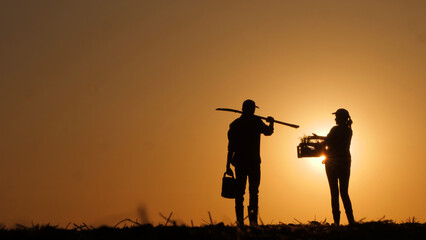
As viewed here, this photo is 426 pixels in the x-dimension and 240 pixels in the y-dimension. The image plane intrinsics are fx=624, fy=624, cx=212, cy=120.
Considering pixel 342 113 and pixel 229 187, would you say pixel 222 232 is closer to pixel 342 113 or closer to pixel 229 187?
pixel 229 187

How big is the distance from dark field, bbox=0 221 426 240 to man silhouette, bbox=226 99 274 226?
9.09 ft

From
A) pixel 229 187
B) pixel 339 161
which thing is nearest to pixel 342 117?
pixel 339 161

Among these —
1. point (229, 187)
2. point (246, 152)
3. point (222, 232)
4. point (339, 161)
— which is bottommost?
point (222, 232)

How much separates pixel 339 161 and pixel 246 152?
5.47 ft

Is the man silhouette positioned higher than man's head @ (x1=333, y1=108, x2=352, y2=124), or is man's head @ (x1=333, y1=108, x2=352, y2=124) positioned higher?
man's head @ (x1=333, y1=108, x2=352, y2=124)

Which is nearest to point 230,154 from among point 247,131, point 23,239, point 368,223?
point 247,131

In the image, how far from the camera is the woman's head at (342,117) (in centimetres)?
1127

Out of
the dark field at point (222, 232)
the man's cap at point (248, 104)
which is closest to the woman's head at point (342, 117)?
the man's cap at point (248, 104)

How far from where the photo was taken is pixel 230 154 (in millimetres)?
11219

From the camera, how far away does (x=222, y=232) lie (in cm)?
713

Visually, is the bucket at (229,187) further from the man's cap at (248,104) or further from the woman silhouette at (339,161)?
the woman silhouette at (339,161)

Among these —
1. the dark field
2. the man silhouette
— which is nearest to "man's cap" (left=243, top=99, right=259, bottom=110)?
the man silhouette

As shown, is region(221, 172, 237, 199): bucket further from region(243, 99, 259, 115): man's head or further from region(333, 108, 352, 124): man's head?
region(333, 108, 352, 124): man's head

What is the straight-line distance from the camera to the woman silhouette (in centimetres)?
1106
